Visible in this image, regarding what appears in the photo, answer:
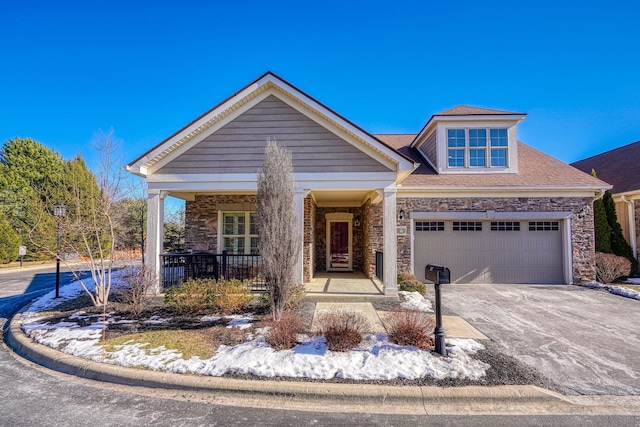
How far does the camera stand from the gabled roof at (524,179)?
1166 centimetres

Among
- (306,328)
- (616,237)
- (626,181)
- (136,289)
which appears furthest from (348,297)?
(626,181)

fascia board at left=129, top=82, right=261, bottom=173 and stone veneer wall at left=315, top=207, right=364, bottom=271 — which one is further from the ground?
fascia board at left=129, top=82, right=261, bottom=173

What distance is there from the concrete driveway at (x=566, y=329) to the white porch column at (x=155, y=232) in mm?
7403

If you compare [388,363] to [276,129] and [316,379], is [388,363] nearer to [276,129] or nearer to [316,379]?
[316,379]

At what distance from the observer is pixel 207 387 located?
4047 millimetres

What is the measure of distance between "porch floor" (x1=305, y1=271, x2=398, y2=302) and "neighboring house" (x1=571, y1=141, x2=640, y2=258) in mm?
11094

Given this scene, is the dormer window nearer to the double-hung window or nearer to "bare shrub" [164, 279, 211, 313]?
the double-hung window

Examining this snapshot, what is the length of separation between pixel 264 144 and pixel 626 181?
51.5 feet

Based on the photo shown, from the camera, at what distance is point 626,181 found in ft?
47.1

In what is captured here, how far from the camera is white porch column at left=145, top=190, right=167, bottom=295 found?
859cm

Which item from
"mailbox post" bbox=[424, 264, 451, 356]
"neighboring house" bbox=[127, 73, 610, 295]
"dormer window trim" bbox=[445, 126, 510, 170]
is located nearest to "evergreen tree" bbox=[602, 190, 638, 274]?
"neighboring house" bbox=[127, 73, 610, 295]

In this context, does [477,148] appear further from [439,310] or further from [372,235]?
[439,310]

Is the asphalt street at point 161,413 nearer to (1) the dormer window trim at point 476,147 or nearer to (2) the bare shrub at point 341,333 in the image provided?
(2) the bare shrub at point 341,333

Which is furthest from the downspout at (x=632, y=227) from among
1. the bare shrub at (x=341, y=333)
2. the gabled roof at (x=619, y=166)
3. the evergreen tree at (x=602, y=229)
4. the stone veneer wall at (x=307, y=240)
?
the bare shrub at (x=341, y=333)
